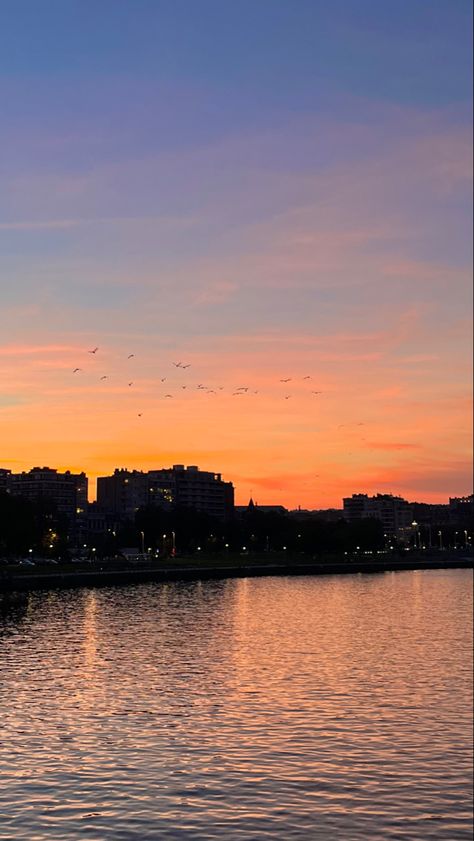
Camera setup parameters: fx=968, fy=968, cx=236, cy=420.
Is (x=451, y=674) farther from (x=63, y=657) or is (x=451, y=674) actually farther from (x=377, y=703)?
(x=63, y=657)

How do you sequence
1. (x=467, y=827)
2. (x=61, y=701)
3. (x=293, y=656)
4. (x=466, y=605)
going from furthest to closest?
(x=466, y=605), (x=293, y=656), (x=61, y=701), (x=467, y=827)

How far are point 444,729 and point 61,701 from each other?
23.6m

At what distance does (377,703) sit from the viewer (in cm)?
6044

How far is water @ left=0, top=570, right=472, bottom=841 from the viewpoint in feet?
122

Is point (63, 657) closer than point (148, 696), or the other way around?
point (148, 696)

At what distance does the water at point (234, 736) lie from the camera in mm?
37125

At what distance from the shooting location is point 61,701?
60375mm

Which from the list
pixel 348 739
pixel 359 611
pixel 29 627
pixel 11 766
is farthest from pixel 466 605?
pixel 11 766

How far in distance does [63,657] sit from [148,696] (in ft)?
77.3

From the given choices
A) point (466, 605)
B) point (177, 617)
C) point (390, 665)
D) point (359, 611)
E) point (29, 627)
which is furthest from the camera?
point (466, 605)

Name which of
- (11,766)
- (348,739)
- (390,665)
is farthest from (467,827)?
(390,665)

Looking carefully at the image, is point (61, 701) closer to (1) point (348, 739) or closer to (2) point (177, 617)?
(1) point (348, 739)

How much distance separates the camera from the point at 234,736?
50.7 meters

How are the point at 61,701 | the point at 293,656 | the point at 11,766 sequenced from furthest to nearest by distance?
the point at 293,656, the point at 61,701, the point at 11,766
